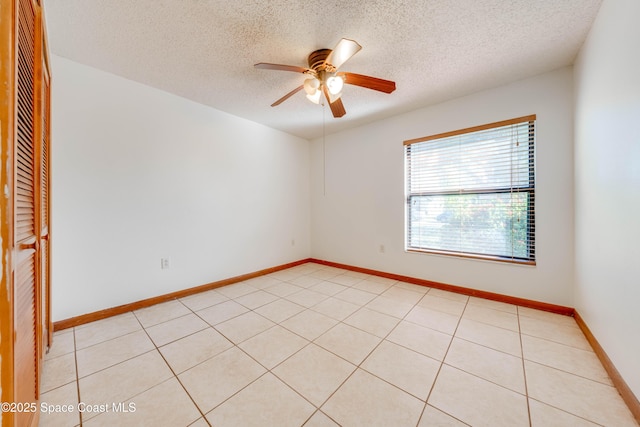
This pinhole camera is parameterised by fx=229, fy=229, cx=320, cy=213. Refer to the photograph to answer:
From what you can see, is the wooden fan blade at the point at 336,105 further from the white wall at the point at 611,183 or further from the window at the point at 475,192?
the white wall at the point at 611,183

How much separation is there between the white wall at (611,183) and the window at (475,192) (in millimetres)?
446

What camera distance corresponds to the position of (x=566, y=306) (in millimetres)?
2250

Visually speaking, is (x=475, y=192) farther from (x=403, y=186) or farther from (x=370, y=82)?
(x=370, y=82)

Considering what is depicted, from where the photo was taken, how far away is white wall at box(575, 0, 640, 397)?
125 centimetres

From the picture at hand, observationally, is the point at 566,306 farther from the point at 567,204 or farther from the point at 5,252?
the point at 5,252

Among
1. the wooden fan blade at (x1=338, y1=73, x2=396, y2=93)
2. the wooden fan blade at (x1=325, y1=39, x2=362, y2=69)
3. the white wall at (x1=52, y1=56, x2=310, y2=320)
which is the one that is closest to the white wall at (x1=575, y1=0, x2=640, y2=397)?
the wooden fan blade at (x1=338, y1=73, x2=396, y2=93)

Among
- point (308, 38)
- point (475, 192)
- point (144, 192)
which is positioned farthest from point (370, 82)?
point (144, 192)

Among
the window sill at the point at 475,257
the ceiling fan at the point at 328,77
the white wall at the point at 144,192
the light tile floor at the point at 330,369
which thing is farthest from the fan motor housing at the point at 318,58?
the window sill at the point at 475,257

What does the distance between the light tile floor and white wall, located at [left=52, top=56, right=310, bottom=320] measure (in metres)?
0.48

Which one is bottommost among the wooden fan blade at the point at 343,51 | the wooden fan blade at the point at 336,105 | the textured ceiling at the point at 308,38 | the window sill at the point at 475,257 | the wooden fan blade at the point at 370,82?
the window sill at the point at 475,257

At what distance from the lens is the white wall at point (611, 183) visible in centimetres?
125

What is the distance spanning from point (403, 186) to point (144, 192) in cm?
325

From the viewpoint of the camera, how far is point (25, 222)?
3.34ft

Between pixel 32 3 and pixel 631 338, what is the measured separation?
141 inches
